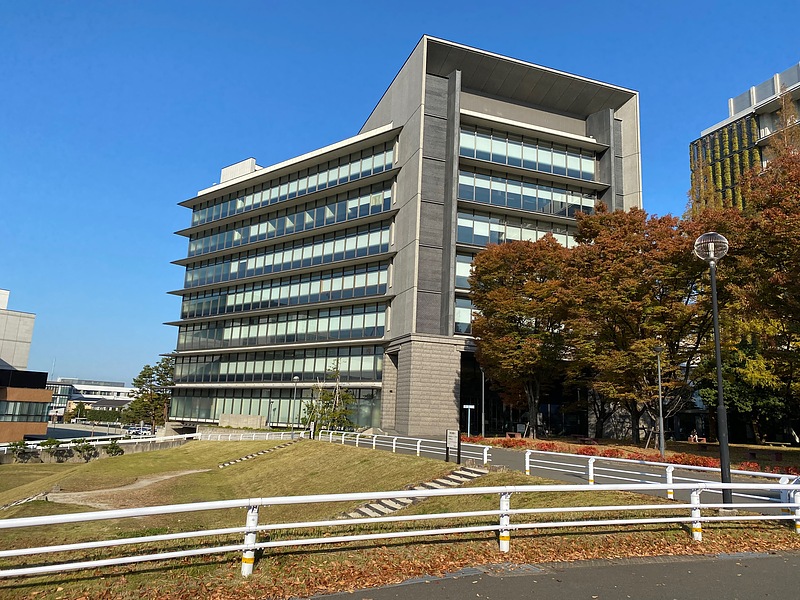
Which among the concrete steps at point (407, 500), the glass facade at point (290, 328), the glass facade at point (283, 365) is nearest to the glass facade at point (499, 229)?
the glass facade at point (290, 328)

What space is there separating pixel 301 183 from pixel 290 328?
16.2 m

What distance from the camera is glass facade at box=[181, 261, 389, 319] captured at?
54.4m

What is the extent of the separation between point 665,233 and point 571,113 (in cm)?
2880

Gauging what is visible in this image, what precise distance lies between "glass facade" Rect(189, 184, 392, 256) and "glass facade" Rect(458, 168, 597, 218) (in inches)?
308

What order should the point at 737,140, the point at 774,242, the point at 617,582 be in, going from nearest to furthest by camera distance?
1. the point at 617,582
2. the point at 774,242
3. the point at 737,140

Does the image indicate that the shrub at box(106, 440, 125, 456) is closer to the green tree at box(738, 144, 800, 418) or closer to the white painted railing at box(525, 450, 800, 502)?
the white painted railing at box(525, 450, 800, 502)

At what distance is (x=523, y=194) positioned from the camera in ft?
176

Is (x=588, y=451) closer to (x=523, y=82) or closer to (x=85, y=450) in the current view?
(x=523, y=82)

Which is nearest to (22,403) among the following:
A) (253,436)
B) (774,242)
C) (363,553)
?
(253,436)

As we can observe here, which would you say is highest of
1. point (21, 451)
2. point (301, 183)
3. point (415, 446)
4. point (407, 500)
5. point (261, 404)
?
point (301, 183)

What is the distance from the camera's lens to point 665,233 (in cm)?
3531

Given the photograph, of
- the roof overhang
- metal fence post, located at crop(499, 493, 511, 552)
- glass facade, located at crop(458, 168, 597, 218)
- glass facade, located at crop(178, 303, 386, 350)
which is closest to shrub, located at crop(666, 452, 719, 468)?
metal fence post, located at crop(499, 493, 511, 552)

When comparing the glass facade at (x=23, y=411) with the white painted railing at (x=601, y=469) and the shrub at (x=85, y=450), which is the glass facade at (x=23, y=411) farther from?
the white painted railing at (x=601, y=469)

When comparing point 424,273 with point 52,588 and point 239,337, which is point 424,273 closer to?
point 239,337
